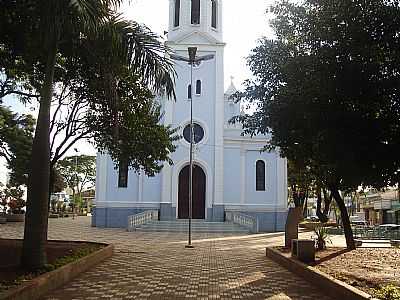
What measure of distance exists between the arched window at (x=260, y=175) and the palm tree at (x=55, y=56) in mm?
20866

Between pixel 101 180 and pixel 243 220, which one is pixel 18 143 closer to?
pixel 101 180

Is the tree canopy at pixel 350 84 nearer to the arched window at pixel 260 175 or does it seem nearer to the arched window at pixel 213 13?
the arched window at pixel 260 175

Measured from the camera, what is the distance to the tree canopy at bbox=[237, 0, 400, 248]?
6.51 m

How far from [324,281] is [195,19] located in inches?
1008

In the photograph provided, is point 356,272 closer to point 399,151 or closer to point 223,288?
point 223,288

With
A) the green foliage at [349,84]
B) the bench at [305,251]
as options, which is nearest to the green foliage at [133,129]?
the bench at [305,251]

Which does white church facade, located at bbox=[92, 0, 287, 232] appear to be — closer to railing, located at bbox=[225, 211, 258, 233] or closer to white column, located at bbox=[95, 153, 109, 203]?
white column, located at bbox=[95, 153, 109, 203]

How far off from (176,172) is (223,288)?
21033 millimetres

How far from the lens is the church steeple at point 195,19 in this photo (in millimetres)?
31219

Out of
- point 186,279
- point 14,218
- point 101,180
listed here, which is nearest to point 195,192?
point 101,180

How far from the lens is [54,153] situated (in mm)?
16188

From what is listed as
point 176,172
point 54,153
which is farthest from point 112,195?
point 54,153

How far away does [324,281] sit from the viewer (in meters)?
8.88

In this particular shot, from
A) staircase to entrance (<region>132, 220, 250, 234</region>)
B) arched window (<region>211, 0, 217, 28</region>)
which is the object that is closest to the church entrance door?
staircase to entrance (<region>132, 220, 250, 234</region>)
